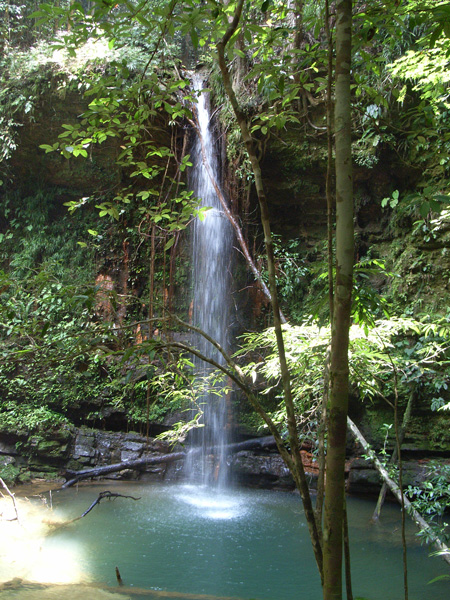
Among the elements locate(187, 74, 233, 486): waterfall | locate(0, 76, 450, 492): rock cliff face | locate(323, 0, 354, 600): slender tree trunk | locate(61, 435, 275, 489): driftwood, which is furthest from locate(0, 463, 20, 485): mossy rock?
locate(323, 0, 354, 600): slender tree trunk

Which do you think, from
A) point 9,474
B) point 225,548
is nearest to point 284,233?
point 225,548

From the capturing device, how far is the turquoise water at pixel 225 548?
11.2 feet

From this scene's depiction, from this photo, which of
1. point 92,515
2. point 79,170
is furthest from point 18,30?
point 92,515

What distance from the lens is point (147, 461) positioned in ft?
20.9

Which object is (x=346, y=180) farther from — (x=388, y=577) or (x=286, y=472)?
(x=286, y=472)

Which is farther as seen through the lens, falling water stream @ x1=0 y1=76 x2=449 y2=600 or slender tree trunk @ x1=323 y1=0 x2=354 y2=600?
falling water stream @ x1=0 y1=76 x2=449 y2=600

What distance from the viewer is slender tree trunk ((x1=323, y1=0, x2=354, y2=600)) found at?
1121mm

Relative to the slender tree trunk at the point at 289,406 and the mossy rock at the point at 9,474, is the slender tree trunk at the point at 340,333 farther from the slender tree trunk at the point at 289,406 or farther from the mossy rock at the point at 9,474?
the mossy rock at the point at 9,474

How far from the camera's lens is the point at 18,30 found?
29.7ft

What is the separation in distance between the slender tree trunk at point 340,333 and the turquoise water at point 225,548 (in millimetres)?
2585

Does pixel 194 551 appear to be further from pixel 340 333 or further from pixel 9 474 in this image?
pixel 340 333

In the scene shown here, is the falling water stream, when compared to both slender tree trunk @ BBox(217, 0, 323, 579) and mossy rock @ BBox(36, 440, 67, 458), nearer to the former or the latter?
mossy rock @ BBox(36, 440, 67, 458)

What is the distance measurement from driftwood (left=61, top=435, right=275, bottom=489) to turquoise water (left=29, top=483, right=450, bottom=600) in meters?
0.31

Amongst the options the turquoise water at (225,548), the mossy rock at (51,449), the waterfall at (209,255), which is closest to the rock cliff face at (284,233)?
the mossy rock at (51,449)
